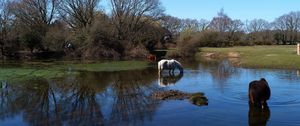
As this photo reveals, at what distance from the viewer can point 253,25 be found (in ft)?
435

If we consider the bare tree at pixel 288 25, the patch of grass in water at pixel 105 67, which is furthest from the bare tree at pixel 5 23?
the bare tree at pixel 288 25

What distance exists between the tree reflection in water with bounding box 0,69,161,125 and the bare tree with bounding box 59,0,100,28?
41.4 metres

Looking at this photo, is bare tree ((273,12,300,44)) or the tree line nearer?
the tree line

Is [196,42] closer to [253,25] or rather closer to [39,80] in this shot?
[39,80]

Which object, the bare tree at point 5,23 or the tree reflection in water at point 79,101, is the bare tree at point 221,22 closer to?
the bare tree at point 5,23

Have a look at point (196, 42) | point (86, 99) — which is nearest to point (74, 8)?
point (196, 42)

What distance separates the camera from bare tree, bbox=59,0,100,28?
70250 mm

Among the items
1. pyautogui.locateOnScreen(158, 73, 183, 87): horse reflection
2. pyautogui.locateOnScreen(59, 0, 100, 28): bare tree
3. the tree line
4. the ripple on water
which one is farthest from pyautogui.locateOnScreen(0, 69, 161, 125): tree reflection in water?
pyautogui.locateOnScreen(59, 0, 100, 28): bare tree

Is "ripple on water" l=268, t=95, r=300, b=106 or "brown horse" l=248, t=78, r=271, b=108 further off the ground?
"brown horse" l=248, t=78, r=271, b=108

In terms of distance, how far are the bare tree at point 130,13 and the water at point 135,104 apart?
4189 cm

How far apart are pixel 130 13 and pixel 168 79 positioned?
4219 cm

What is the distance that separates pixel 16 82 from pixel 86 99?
360 inches

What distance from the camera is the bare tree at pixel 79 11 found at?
70.2m

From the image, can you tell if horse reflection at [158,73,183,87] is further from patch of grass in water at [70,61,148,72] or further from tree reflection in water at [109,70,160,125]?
patch of grass in water at [70,61,148,72]
